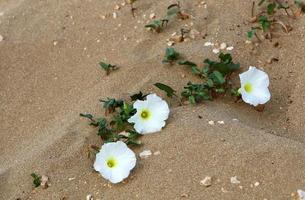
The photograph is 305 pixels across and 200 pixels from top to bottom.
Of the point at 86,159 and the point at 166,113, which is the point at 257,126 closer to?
the point at 166,113

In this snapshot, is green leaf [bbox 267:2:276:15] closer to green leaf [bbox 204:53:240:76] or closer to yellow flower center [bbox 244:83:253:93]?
green leaf [bbox 204:53:240:76]

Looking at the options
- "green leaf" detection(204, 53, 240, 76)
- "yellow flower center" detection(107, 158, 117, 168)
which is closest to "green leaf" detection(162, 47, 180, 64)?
"green leaf" detection(204, 53, 240, 76)

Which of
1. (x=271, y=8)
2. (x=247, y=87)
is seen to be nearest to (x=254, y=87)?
(x=247, y=87)

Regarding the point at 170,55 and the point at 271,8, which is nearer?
the point at 170,55

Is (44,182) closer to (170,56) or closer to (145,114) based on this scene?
(145,114)

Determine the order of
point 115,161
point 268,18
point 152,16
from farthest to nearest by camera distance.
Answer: point 152,16 → point 268,18 → point 115,161

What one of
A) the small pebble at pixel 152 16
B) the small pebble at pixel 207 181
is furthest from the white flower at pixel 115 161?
the small pebble at pixel 152 16

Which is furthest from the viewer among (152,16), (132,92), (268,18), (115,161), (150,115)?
(152,16)
